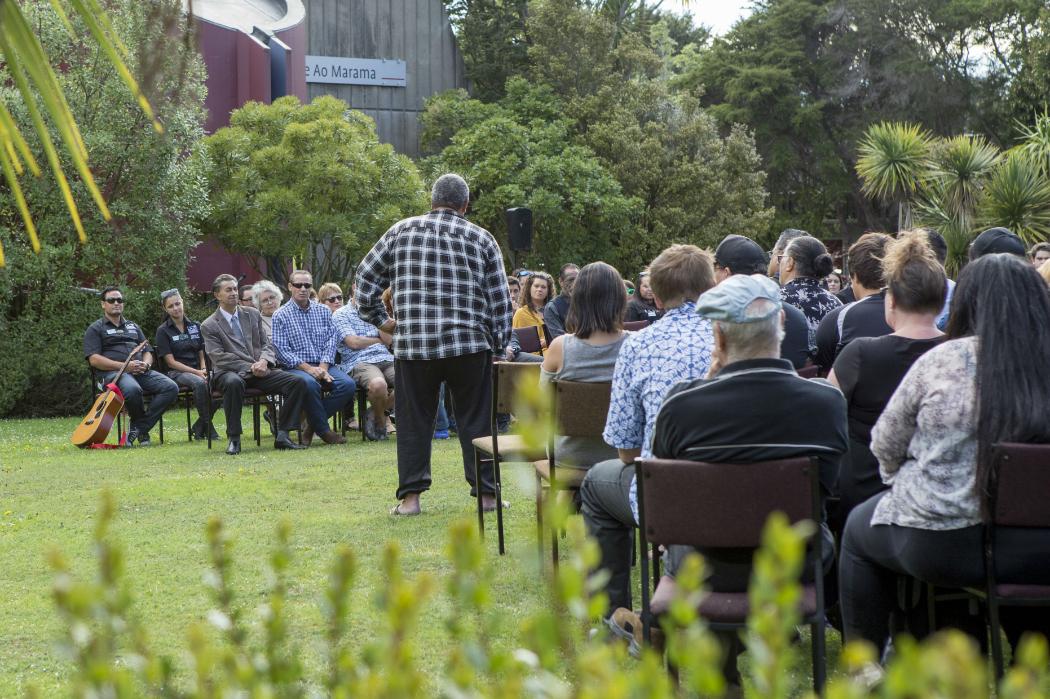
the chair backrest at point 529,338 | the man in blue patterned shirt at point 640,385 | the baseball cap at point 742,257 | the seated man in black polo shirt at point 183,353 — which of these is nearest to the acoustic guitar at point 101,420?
the seated man in black polo shirt at point 183,353

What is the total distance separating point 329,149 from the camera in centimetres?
2248

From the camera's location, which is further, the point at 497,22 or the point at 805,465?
the point at 497,22

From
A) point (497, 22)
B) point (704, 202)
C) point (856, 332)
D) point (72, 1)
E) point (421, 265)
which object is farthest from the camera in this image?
point (497, 22)

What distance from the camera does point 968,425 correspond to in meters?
3.64

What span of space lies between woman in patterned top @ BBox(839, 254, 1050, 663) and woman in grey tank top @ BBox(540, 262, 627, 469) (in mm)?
1885

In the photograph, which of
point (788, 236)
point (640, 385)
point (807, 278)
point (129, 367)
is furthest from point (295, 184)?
point (640, 385)

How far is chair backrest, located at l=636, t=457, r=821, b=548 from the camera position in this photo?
3527 mm

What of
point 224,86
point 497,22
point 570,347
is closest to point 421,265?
point 570,347

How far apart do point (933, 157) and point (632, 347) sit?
20720 millimetres

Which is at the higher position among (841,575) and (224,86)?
(224,86)

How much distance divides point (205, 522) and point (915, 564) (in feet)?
15.8

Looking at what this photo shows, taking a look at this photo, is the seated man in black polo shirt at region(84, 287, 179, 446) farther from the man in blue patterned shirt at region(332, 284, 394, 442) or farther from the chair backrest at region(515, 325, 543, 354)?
the chair backrest at region(515, 325, 543, 354)

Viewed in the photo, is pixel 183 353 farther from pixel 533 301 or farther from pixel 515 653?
pixel 515 653

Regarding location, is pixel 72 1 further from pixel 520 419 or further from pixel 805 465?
pixel 805 465
